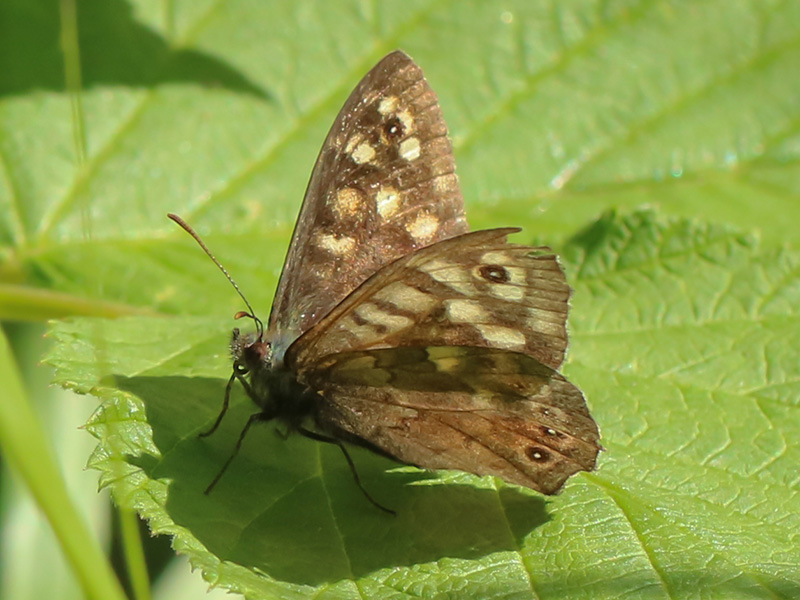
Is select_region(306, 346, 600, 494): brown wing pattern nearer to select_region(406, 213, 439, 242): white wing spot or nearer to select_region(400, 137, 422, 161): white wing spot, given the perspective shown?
select_region(406, 213, 439, 242): white wing spot

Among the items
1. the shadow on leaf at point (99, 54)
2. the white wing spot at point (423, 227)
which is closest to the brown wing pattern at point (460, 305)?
the white wing spot at point (423, 227)

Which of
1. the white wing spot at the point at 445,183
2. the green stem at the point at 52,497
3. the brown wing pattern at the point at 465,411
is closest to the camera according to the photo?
the green stem at the point at 52,497

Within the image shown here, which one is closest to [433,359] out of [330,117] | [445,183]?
[445,183]

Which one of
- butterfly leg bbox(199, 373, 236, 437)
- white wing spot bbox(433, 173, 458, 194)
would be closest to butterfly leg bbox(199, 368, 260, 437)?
butterfly leg bbox(199, 373, 236, 437)

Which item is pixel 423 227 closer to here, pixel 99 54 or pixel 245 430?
pixel 245 430

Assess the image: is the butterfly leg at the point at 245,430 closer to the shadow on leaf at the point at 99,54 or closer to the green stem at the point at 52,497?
the green stem at the point at 52,497
